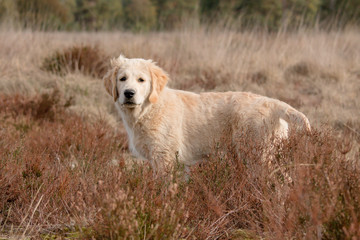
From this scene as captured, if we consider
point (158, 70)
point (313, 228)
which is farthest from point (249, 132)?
point (313, 228)

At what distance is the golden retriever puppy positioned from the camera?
157 inches

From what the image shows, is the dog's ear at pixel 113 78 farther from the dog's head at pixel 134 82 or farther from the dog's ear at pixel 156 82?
the dog's ear at pixel 156 82

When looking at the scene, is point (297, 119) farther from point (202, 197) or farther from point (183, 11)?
point (183, 11)

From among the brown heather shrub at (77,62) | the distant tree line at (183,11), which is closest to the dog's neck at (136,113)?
the brown heather shrub at (77,62)

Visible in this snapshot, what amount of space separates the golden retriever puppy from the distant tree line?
22.6 ft

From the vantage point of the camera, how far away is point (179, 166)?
328 cm

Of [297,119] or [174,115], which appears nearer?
[297,119]

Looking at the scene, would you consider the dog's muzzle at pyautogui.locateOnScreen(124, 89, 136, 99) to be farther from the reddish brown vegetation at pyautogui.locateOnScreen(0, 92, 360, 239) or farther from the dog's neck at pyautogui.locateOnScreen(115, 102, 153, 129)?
the reddish brown vegetation at pyautogui.locateOnScreen(0, 92, 360, 239)

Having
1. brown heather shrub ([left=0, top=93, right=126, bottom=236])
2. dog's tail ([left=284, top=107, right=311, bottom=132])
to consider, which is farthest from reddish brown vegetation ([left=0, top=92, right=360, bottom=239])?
dog's tail ([left=284, top=107, right=311, bottom=132])

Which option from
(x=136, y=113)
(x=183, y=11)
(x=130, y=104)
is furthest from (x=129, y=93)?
(x=183, y=11)

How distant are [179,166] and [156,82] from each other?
128cm

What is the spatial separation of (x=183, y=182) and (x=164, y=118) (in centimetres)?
120

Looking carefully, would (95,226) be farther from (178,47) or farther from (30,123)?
(178,47)

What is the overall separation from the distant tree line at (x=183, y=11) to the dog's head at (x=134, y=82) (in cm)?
683
